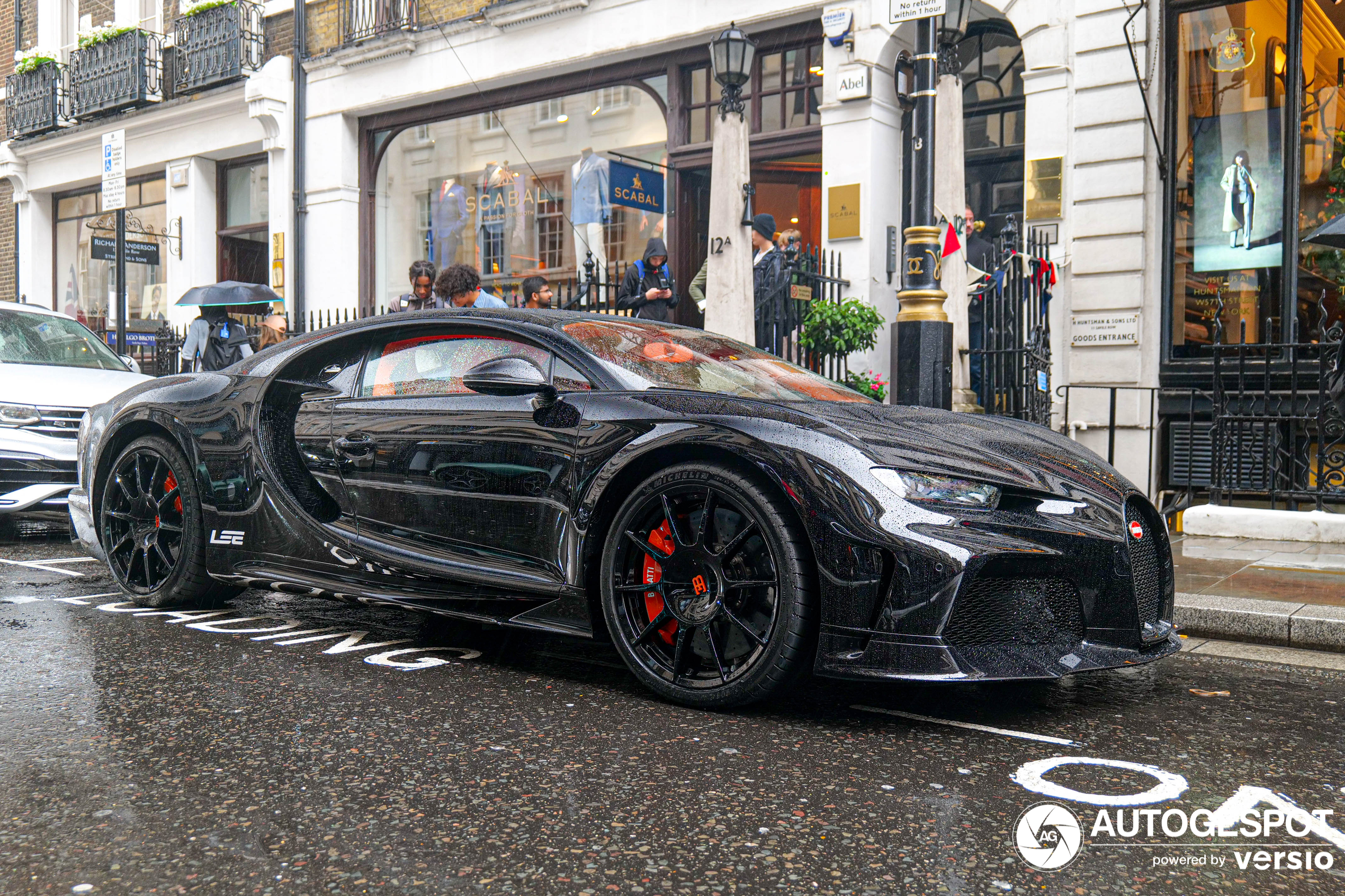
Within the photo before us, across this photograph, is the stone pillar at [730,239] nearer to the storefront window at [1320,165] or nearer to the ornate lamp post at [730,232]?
the ornate lamp post at [730,232]

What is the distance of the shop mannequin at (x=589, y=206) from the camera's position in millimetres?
14727

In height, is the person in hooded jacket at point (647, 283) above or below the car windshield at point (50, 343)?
above

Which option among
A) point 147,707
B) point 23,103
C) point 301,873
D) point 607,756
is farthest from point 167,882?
point 23,103

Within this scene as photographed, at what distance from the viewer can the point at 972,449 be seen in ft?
12.9

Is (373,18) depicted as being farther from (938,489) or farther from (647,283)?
(938,489)

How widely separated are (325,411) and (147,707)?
1485 millimetres

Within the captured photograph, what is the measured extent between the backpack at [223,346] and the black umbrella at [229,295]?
0.72 meters

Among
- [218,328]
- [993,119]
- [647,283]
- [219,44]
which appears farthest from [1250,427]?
[219,44]

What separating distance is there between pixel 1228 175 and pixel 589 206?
716 centimetres

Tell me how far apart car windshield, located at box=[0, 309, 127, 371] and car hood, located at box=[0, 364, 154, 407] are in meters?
0.25

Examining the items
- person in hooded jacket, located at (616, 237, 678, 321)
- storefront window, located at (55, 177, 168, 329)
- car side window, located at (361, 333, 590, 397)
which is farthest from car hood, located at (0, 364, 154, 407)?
storefront window, located at (55, 177, 168, 329)

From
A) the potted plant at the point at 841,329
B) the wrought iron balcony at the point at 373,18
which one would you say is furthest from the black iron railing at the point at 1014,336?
the wrought iron balcony at the point at 373,18

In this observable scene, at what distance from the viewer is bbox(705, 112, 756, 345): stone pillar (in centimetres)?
923

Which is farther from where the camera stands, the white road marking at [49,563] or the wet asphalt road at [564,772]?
the white road marking at [49,563]
